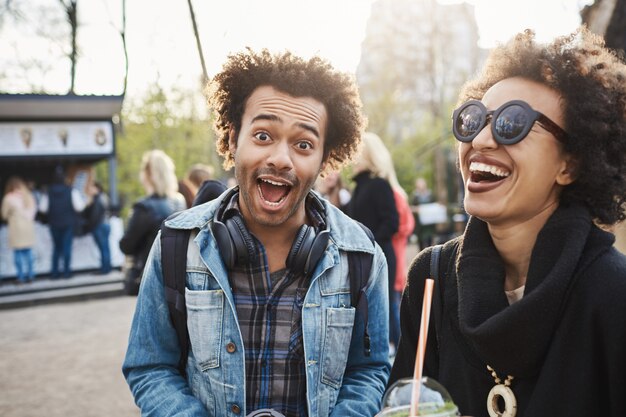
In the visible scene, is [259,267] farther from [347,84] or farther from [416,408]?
[416,408]

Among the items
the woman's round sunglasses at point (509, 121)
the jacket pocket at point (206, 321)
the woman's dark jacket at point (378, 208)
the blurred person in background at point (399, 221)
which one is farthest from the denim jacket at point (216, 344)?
the blurred person in background at point (399, 221)

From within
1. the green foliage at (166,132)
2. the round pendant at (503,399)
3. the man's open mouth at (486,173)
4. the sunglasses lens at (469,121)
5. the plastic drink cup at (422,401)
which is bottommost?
the round pendant at (503,399)

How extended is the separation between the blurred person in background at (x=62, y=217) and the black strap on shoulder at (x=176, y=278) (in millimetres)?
10835

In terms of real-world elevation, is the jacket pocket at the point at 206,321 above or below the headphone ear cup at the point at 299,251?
below

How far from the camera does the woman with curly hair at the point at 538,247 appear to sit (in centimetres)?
148

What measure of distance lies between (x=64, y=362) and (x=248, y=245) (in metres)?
5.50

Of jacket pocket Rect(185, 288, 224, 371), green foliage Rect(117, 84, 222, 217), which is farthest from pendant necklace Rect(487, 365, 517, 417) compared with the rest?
green foliage Rect(117, 84, 222, 217)

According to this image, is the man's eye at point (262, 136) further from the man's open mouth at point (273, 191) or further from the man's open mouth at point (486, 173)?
the man's open mouth at point (486, 173)

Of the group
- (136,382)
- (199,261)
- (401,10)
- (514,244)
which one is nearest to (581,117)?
(514,244)

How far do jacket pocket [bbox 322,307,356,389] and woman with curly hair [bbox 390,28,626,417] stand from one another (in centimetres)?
31

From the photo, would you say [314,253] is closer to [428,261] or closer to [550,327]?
[428,261]

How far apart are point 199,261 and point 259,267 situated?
220 millimetres

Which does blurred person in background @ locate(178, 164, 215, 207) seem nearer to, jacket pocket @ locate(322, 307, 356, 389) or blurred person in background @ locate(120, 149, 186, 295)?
blurred person in background @ locate(120, 149, 186, 295)

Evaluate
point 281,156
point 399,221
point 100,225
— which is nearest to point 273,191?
point 281,156
